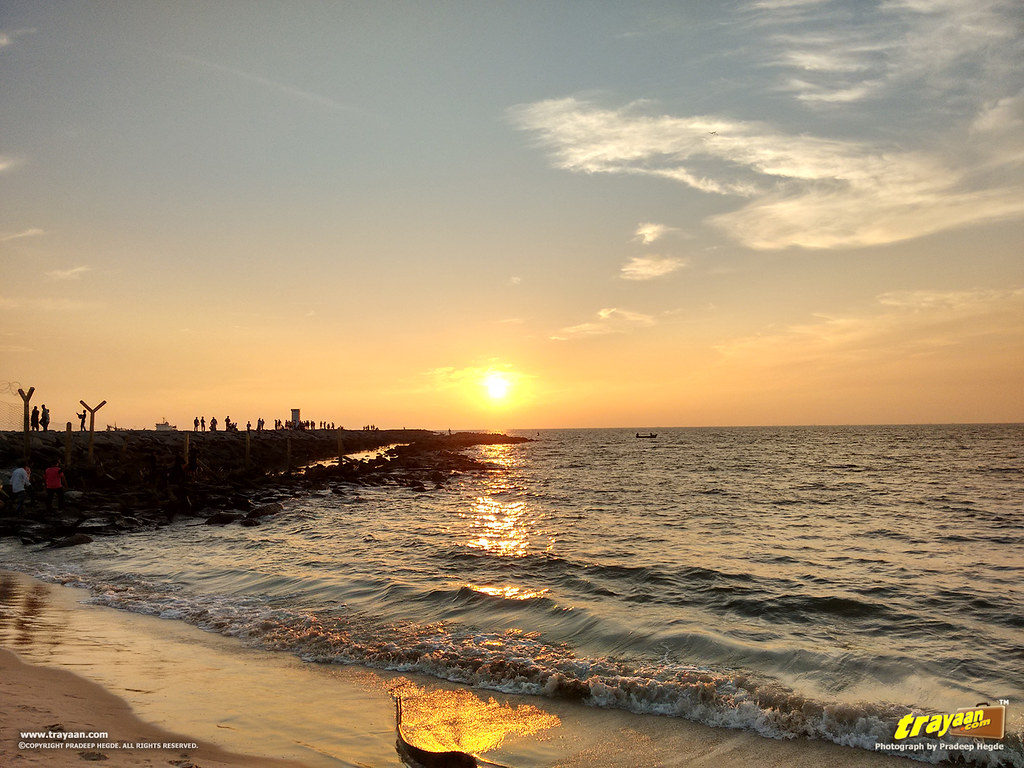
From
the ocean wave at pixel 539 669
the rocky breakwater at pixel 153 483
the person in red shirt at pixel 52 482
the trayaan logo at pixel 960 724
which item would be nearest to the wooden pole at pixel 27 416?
the rocky breakwater at pixel 153 483

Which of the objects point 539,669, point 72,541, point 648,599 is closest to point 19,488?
point 72,541

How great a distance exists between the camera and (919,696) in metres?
8.46

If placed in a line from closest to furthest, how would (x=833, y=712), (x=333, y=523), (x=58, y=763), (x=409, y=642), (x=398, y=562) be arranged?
(x=58, y=763) → (x=833, y=712) → (x=409, y=642) → (x=398, y=562) → (x=333, y=523)

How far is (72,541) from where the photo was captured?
68.9ft

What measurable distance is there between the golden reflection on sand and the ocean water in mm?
681

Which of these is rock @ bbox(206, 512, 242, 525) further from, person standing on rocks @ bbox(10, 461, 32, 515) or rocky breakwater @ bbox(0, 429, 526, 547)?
person standing on rocks @ bbox(10, 461, 32, 515)

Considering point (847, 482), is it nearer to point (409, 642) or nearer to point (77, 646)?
point (409, 642)

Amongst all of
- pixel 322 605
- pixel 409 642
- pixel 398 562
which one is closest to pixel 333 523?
pixel 398 562

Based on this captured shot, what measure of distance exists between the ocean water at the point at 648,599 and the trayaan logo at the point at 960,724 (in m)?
0.15

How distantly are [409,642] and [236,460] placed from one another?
46.7 meters

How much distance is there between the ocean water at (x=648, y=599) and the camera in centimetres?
866

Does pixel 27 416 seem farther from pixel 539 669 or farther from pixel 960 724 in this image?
pixel 960 724

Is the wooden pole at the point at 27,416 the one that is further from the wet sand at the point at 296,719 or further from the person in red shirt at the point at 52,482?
the wet sand at the point at 296,719

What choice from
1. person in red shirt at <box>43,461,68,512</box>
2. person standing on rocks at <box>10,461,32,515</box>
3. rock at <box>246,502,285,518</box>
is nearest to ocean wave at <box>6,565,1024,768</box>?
person standing on rocks at <box>10,461,32,515</box>
